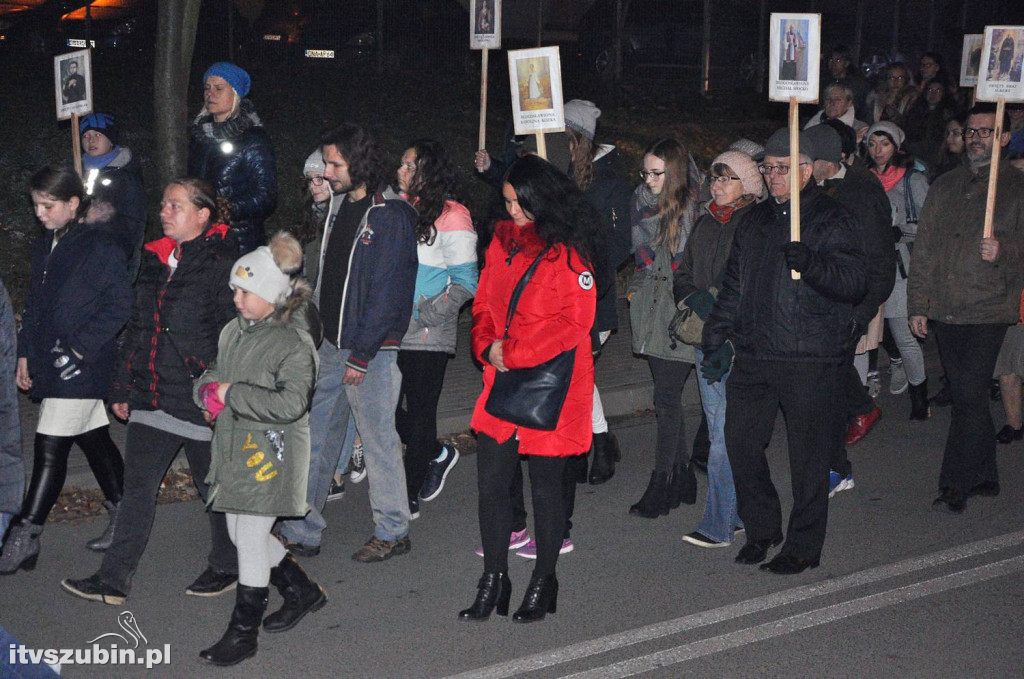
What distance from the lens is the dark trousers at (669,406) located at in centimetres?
668

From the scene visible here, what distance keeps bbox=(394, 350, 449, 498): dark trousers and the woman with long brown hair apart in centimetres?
110

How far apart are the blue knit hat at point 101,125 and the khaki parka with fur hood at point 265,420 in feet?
10.9

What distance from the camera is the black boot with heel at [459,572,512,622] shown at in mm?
5363

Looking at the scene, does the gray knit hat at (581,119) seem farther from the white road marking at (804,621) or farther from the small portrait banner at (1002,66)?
the white road marking at (804,621)

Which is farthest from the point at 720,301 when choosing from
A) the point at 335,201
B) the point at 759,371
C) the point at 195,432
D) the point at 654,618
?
the point at 195,432

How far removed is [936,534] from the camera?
6.61 metres

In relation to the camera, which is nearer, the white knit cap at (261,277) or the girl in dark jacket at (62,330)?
the white knit cap at (261,277)

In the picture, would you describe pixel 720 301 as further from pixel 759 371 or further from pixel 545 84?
pixel 545 84

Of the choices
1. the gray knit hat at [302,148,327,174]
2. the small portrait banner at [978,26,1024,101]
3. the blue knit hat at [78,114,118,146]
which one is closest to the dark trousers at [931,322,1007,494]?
the small portrait banner at [978,26,1024,101]

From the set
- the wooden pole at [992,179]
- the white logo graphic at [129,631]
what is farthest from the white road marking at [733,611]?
the wooden pole at [992,179]

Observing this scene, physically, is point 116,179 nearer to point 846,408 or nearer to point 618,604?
point 618,604

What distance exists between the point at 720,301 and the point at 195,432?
2534 mm

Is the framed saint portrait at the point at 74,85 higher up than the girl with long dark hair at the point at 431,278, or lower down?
higher up

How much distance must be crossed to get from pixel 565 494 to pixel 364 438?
105 centimetres
